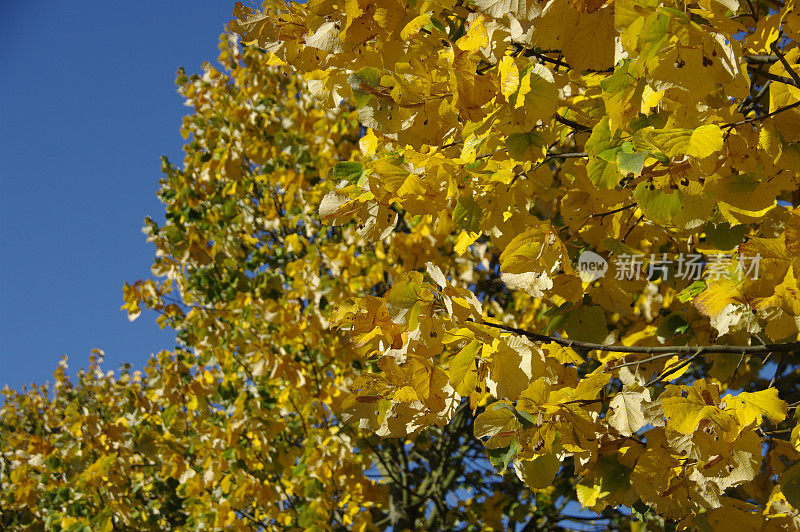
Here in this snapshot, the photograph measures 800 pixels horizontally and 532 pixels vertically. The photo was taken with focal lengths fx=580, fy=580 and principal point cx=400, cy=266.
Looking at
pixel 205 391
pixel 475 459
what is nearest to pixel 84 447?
pixel 205 391

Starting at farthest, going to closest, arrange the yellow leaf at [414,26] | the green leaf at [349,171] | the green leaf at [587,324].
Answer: the green leaf at [587,324] < the green leaf at [349,171] < the yellow leaf at [414,26]

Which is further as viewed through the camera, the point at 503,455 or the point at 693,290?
the point at 693,290

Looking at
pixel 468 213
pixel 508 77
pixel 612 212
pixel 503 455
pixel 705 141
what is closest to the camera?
pixel 705 141

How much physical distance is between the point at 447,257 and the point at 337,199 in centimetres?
385

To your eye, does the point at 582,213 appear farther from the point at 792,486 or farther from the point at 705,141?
the point at 792,486

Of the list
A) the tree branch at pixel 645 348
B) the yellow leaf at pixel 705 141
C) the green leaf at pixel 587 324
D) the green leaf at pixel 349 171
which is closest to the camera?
the yellow leaf at pixel 705 141

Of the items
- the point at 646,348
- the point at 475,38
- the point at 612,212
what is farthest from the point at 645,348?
the point at 475,38

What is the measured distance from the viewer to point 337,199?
1707 mm

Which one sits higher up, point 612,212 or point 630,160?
point 612,212

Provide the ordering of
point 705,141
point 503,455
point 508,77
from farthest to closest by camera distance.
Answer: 1. point 503,455
2. point 508,77
3. point 705,141

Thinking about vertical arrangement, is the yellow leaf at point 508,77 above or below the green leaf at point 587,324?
above

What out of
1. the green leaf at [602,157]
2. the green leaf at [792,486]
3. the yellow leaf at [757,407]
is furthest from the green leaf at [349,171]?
the green leaf at [792,486]

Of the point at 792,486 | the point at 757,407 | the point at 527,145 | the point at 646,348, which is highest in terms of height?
the point at 527,145

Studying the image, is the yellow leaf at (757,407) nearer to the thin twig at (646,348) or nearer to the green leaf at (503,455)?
the thin twig at (646,348)
